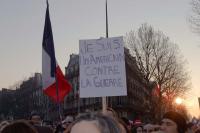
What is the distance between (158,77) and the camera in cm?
4784

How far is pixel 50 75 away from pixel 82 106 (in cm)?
8737

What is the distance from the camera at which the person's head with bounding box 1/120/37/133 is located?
2.94 metres

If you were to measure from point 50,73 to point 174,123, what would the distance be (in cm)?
676

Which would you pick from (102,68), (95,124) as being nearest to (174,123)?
(102,68)

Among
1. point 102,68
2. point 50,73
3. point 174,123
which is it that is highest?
point 50,73

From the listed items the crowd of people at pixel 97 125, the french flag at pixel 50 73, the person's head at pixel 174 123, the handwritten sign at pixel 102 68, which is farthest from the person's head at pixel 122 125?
the french flag at pixel 50 73

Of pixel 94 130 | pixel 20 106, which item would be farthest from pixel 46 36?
pixel 20 106

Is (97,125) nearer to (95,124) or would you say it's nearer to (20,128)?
(95,124)

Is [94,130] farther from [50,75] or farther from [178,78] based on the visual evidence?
[178,78]

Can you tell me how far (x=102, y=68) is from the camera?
24.3 ft

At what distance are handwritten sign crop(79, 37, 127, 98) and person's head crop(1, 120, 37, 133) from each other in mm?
4037

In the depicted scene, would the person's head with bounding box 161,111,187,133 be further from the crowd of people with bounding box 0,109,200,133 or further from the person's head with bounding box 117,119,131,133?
the person's head with bounding box 117,119,131,133

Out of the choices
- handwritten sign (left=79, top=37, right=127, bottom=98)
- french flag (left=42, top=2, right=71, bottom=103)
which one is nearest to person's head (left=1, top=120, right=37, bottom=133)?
handwritten sign (left=79, top=37, right=127, bottom=98)

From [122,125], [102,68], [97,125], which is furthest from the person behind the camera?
[102,68]
